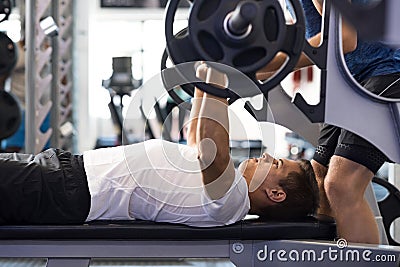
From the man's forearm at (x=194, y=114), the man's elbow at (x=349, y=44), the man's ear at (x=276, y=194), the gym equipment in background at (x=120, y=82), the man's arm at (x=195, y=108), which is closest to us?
the man's arm at (x=195, y=108)

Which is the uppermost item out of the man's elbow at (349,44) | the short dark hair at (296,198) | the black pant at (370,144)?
the man's elbow at (349,44)

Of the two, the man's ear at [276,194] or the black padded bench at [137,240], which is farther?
the man's ear at [276,194]

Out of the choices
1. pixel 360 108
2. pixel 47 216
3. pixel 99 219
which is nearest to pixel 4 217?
pixel 47 216

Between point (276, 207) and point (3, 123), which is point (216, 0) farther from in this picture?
point (3, 123)

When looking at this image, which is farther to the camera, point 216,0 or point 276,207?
point 276,207

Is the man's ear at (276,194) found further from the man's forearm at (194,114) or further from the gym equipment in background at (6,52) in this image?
the gym equipment in background at (6,52)

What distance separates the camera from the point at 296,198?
2.00 m

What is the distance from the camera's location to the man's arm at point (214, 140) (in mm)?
1720

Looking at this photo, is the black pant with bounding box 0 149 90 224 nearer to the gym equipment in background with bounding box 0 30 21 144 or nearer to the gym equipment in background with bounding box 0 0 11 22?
the gym equipment in background with bounding box 0 30 21 144

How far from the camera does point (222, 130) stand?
1.75 meters

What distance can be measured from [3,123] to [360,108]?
3035 mm

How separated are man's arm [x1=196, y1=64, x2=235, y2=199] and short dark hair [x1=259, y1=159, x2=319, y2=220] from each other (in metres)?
0.27

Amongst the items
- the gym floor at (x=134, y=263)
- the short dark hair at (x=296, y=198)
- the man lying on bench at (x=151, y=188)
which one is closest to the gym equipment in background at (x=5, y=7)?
the gym floor at (x=134, y=263)

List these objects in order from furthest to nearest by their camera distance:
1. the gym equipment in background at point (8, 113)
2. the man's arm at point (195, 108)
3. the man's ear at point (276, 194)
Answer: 1. the gym equipment in background at point (8, 113)
2. the man's ear at point (276, 194)
3. the man's arm at point (195, 108)
